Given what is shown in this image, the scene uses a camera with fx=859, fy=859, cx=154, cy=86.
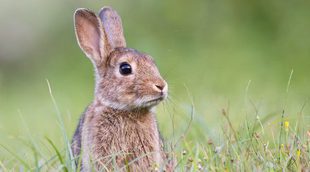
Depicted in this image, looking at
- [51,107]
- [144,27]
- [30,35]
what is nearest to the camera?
[51,107]

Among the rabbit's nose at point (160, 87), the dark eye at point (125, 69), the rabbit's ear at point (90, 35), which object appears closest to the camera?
the rabbit's nose at point (160, 87)

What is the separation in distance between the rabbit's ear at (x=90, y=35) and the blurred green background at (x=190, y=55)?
7.07 ft

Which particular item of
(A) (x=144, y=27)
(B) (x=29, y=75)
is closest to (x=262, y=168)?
(A) (x=144, y=27)

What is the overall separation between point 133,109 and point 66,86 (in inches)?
227

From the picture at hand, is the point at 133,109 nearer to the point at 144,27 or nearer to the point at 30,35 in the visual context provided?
the point at 144,27

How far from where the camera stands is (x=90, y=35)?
6.33 m

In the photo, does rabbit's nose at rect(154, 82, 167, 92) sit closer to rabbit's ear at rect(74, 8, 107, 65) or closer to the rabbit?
the rabbit

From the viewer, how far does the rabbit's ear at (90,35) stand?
6.20 meters

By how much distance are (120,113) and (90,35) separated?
84 cm

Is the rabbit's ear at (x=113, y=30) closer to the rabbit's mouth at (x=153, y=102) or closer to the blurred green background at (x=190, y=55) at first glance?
the rabbit's mouth at (x=153, y=102)

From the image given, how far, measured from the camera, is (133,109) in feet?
18.9

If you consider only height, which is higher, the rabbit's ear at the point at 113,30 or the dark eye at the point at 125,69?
the rabbit's ear at the point at 113,30

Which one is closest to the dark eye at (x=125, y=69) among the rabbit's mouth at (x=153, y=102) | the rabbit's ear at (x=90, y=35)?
the rabbit's ear at (x=90, y=35)

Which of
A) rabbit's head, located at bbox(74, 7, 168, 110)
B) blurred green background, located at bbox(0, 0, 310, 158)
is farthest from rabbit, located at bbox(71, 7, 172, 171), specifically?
blurred green background, located at bbox(0, 0, 310, 158)
